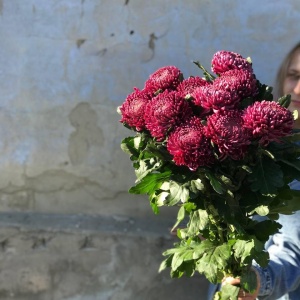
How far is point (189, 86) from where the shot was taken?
4.09ft

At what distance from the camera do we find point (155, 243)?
2.31 meters

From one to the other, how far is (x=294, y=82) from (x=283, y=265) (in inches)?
24.9

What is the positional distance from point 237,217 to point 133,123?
32 cm

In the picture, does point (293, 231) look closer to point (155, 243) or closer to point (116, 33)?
point (155, 243)

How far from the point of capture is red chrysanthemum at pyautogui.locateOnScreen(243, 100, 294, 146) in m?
1.13

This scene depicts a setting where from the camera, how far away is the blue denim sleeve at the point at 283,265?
149 cm

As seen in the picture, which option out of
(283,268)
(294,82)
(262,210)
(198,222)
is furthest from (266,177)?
(294,82)

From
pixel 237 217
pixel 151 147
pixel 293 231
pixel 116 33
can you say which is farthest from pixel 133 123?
pixel 116 33

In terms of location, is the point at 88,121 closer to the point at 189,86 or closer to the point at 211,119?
the point at 189,86

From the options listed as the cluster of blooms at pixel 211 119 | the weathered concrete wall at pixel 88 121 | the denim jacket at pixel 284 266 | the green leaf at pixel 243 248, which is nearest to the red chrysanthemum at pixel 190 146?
the cluster of blooms at pixel 211 119

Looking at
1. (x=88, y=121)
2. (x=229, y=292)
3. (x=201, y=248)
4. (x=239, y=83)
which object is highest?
(x=88, y=121)

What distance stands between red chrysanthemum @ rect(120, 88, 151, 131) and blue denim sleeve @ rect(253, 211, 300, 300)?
0.52 m

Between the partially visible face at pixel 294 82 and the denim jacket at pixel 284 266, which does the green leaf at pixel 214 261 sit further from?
the partially visible face at pixel 294 82

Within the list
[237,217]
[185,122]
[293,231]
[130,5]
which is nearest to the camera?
[185,122]
